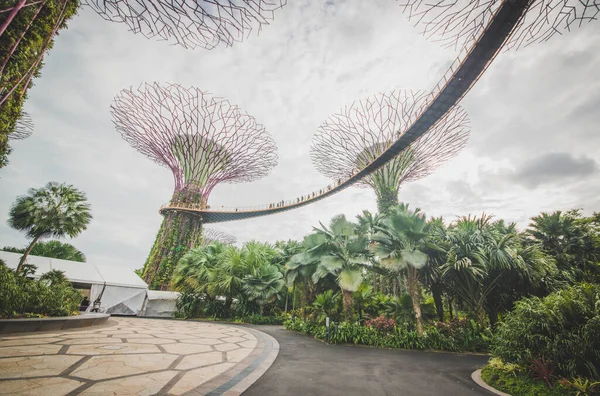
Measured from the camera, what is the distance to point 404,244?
1025 cm

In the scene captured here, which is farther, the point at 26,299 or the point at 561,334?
the point at 26,299

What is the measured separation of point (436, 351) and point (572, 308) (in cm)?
549

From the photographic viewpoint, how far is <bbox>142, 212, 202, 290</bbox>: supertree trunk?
23922mm

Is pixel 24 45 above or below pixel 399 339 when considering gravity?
above

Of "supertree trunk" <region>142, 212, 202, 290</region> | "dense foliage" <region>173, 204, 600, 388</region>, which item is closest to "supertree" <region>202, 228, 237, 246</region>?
"supertree trunk" <region>142, 212, 202, 290</region>

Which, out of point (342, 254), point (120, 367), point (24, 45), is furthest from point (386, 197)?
point (24, 45)

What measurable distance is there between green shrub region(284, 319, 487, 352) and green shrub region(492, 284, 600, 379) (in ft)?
13.4

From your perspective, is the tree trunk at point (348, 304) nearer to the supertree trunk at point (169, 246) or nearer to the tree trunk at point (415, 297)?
the tree trunk at point (415, 297)

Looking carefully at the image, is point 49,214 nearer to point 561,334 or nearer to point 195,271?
point 195,271

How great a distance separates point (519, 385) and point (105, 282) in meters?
21.0

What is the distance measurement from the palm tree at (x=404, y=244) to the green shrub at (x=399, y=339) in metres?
0.45

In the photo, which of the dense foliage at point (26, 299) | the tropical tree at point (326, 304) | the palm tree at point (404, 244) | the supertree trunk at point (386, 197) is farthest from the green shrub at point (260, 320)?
the supertree trunk at point (386, 197)

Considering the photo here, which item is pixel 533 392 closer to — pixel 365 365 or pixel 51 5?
pixel 365 365

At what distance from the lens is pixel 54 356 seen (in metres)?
4.61
